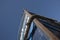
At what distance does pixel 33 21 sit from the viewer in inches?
32.5

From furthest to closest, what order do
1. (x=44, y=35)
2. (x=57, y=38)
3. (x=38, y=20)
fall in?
(x=38, y=20), (x=44, y=35), (x=57, y=38)

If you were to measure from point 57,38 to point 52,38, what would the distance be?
2cm

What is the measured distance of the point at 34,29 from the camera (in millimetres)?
827

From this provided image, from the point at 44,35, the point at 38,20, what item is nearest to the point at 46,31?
the point at 44,35

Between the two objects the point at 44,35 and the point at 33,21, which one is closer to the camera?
the point at 44,35

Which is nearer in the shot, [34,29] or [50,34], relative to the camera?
[50,34]

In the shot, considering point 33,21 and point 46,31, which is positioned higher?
point 33,21

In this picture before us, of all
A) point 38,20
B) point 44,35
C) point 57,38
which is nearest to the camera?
point 57,38

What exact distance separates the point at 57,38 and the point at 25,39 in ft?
1.21

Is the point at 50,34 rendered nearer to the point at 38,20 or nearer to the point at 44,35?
the point at 44,35

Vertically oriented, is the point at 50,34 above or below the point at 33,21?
below

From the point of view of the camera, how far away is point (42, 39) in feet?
2.24

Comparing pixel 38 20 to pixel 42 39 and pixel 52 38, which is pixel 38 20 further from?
pixel 52 38

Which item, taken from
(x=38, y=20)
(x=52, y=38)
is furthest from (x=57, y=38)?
(x=38, y=20)
